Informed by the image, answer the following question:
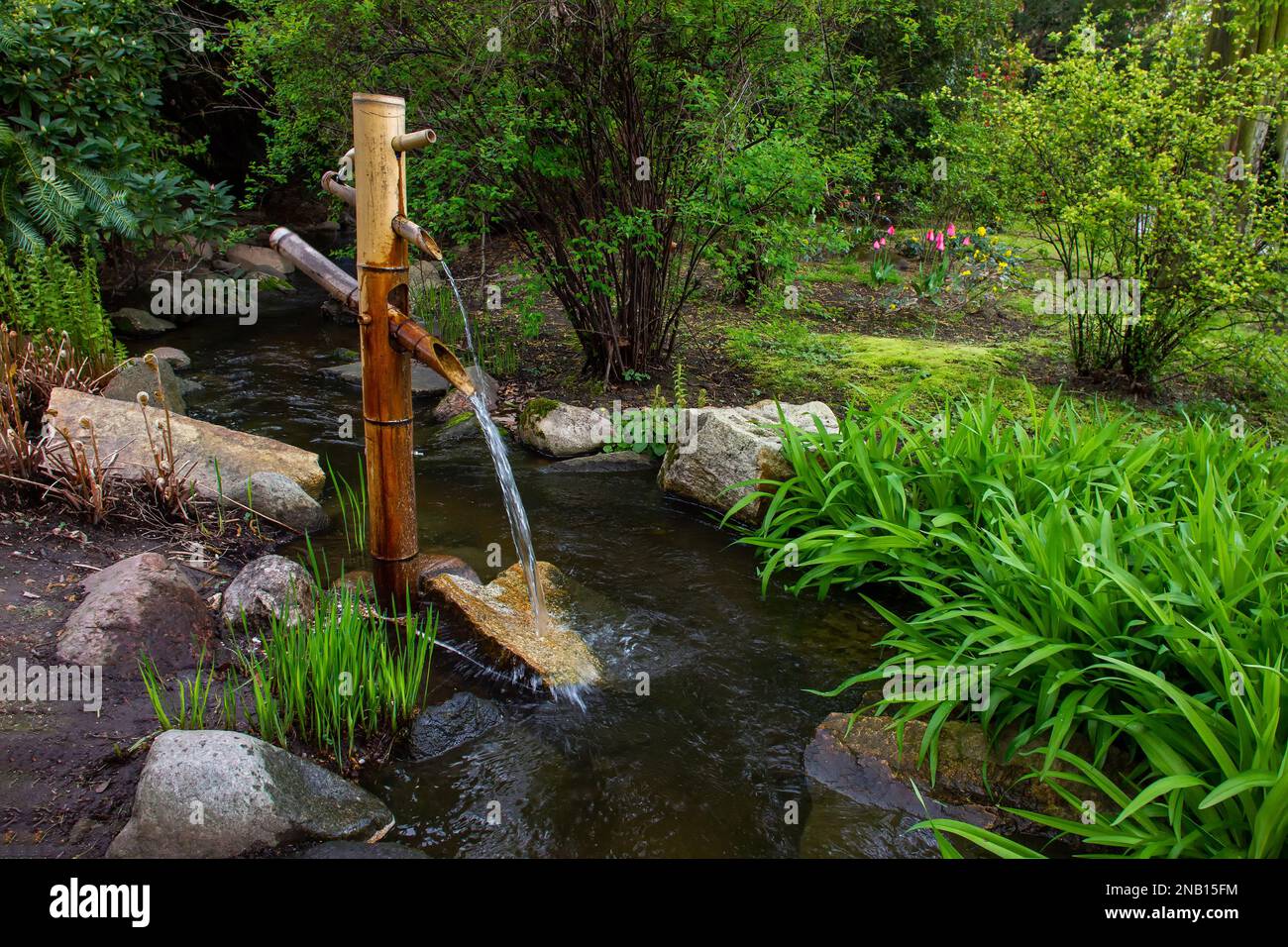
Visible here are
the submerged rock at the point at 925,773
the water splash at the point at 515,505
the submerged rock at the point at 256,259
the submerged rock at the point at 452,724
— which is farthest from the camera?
the submerged rock at the point at 256,259

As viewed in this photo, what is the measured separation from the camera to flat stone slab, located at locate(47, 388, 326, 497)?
200 inches

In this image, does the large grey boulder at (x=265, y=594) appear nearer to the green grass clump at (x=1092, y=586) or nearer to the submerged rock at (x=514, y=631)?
the submerged rock at (x=514, y=631)

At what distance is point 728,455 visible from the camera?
5.89 meters

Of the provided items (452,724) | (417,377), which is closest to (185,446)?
(452,724)

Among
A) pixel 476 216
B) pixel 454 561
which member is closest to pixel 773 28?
pixel 476 216

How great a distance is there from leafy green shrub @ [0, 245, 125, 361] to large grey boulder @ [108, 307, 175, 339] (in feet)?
9.67

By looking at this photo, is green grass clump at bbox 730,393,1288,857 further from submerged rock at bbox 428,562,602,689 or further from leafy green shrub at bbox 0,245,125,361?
leafy green shrub at bbox 0,245,125,361

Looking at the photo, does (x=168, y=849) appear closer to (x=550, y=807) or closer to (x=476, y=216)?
(x=550, y=807)

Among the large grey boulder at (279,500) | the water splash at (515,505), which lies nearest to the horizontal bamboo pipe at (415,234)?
the water splash at (515,505)

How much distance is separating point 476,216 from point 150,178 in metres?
3.40

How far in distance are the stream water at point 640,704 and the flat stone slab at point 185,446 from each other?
46 cm

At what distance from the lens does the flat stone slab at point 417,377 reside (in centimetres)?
818

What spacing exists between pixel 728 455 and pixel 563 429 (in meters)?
1.58

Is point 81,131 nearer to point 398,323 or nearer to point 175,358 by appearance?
point 175,358
